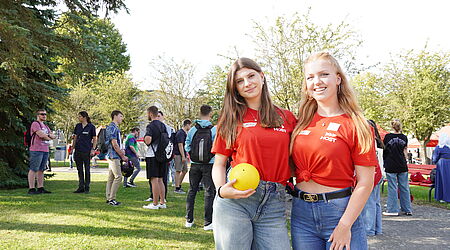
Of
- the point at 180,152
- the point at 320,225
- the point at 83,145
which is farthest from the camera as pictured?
the point at 83,145

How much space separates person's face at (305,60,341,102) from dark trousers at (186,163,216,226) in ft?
14.0

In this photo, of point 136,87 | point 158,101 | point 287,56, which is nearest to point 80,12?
point 287,56

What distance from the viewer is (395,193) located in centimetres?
829

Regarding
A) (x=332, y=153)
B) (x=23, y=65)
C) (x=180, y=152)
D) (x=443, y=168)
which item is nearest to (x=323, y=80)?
(x=332, y=153)

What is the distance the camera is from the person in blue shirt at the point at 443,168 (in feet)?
31.9

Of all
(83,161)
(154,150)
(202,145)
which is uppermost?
(202,145)

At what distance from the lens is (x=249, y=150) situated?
2.53 metres

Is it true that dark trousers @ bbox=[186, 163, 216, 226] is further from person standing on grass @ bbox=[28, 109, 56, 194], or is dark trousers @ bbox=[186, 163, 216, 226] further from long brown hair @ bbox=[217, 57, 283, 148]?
person standing on grass @ bbox=[28, 109, 56, 194]

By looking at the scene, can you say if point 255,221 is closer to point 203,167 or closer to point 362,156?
point 362,156

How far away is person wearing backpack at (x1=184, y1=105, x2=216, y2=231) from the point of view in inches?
257

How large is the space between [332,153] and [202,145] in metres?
4.45

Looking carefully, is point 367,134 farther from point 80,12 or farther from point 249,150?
point 80,12

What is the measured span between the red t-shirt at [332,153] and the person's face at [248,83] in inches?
20.1

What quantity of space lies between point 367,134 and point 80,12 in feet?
35.1
